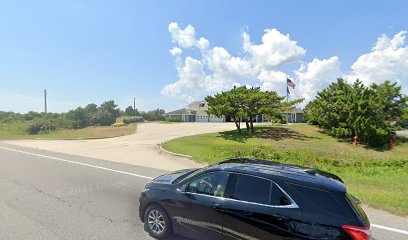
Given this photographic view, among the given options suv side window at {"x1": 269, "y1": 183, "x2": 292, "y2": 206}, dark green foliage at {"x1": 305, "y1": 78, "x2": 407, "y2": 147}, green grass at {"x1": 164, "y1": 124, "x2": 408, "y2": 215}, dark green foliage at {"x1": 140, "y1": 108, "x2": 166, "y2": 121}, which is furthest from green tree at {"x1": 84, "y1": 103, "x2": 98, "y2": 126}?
suv side window at {"x1": 269, "y1": 183, "x2": 292, "y2": 206}

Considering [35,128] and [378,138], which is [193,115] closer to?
[35,128]

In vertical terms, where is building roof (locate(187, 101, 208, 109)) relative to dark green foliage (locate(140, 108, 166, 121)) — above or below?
above

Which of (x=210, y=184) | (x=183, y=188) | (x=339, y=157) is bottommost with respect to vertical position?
(x=339, y=157)

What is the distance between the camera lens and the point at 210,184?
15.0ft

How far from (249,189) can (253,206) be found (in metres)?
0.27

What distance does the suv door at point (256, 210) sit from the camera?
3734mm

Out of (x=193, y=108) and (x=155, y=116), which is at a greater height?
(x=193, y=108)

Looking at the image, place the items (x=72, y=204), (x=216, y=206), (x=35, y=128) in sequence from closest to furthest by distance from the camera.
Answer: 1. (x=216, y=206)
2. (x=72, y=204)
3. (x=35, y=128)

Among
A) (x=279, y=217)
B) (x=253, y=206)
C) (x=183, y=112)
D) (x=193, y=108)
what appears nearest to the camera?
(x=279, y=217)

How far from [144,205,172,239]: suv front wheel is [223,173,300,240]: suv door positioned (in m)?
1.23

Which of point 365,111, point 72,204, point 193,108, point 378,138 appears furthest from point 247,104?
point 193,108

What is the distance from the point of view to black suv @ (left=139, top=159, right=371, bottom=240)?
353 centimetres

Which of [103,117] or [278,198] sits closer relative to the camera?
[278,198]

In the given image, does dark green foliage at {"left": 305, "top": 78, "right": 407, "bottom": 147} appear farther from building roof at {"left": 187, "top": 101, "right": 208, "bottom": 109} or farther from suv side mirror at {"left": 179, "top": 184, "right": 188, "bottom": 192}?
building roof at {"left": 187, "top": 101, "right": 208, "bottom": 109}
